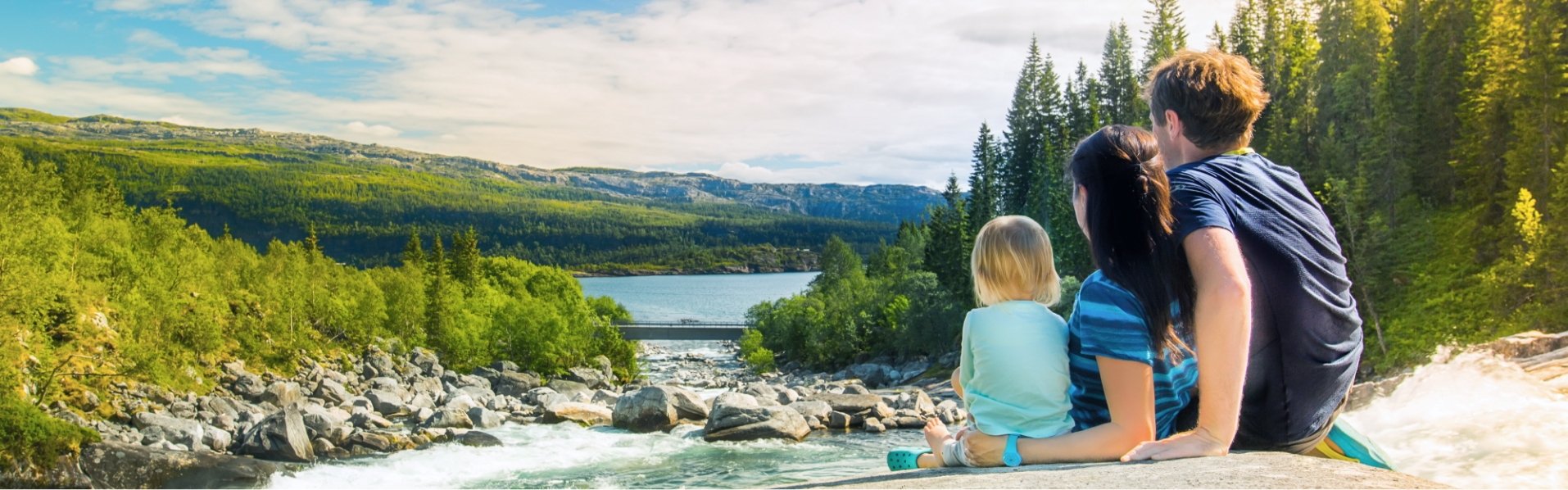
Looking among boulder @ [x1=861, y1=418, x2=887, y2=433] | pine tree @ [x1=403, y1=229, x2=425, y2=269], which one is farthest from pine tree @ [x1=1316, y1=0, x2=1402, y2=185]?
pine tree @ [x1=403, y1=229, x2=425, y2=269]

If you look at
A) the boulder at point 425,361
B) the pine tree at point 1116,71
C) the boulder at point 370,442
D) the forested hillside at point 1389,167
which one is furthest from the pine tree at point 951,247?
the boulder at point 370,442

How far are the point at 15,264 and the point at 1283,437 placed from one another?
35.8 meters

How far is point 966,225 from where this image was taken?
202 ft

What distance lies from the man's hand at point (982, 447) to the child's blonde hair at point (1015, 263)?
0.59 m

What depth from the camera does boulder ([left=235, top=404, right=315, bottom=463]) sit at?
82.2 ft

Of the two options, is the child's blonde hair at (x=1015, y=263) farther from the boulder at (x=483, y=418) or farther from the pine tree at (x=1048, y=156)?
→ the pine tree at (x=1048, y=156)

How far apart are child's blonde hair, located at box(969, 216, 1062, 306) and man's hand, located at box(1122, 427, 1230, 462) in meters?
0.69

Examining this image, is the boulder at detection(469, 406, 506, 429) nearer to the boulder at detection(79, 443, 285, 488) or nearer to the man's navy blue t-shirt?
the boulder at detection(79, 443, 285, 488)

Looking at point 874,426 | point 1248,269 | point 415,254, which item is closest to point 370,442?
point 874,426

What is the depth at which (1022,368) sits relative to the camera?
14.1 feet

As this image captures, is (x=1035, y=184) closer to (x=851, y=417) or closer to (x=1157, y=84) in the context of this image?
(x=851, y=417)

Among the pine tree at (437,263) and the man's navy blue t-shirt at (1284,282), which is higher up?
the man's navy blue t-shirt at (1284,282)

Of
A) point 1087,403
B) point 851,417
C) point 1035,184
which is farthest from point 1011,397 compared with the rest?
point 1035,184

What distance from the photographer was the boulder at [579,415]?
32.4 metres
